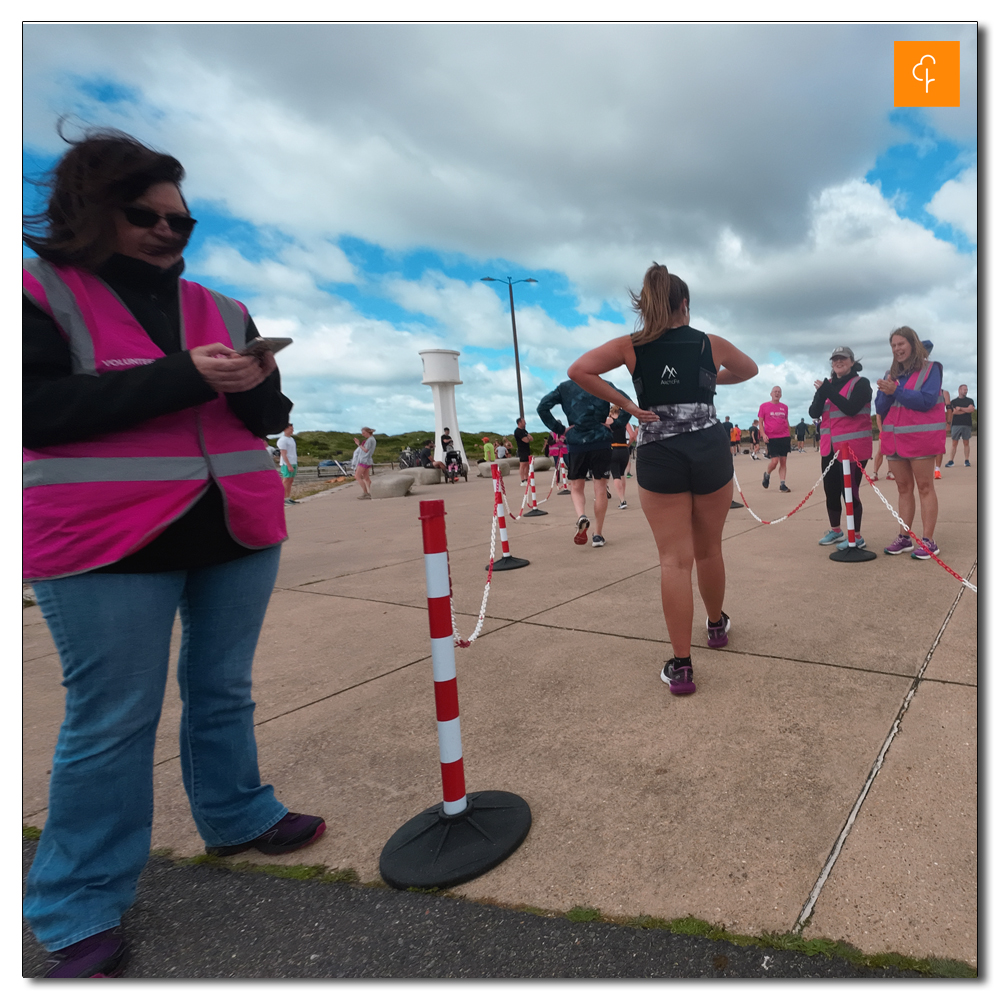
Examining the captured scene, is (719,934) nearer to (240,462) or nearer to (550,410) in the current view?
(240,462)

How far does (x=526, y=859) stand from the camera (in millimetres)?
1864

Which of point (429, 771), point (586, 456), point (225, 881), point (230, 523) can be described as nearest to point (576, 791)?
point (429, 771)

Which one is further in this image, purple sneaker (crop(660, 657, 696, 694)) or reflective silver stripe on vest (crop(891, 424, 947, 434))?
reflective silver stripe on vest (crop(891, 424, 947, 434))

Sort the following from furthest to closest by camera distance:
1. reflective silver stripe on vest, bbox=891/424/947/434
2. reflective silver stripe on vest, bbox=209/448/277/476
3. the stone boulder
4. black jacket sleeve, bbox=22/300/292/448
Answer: the stone boulder → reflective silver stripe on vest, bbox=891/424/947/434 → reflective silver stripe on vest, bbox=209/448/277/476 → black jacket sleeve, bbox=22/300/292/448

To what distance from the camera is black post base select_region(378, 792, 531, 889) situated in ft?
5.91

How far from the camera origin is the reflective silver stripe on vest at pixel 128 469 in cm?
145

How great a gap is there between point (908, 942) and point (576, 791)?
98cm

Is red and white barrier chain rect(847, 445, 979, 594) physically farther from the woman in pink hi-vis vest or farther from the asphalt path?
the woman in pink hi-vis vest

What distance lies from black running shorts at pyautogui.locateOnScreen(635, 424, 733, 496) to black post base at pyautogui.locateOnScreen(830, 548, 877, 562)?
117 inches

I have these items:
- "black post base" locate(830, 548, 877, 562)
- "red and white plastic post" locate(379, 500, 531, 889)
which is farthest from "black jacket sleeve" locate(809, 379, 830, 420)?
"red and white plastic post" locate(379, 500, 531, 889)

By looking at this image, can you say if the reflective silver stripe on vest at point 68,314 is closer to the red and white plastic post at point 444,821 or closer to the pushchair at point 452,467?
the red and white plastic post at point 444,821

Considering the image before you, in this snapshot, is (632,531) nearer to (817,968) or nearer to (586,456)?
(586,456)

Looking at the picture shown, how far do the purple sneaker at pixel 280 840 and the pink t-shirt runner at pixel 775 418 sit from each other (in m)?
10.7

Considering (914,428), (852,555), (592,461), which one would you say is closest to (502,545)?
(592,461)
